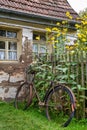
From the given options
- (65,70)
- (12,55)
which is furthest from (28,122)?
(12,55)

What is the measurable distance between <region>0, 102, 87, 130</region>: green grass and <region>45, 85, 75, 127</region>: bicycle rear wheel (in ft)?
0.66

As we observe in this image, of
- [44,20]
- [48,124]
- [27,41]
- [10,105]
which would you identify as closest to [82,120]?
[48,124]

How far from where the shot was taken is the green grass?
526cm

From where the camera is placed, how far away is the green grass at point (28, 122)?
5258 millimetres

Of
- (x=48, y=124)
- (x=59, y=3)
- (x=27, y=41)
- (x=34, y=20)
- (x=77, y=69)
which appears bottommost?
(x=48, y=124)

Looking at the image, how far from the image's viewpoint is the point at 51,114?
621 cm

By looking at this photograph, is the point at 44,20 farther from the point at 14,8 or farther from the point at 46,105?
the point at 46,105

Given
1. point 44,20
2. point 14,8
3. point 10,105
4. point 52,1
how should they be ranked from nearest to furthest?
point 10,105 → point 14,8 → point 44,20 → point 52,1

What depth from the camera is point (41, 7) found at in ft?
29.7

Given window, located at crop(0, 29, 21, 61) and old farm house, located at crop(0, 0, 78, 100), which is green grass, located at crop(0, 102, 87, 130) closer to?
old farm house, located at crop(0, 0, 78, 100)

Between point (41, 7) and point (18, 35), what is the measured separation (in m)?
1.38

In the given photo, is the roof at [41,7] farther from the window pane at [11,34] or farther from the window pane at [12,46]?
the window pane at [12,46]

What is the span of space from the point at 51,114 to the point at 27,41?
2.84m

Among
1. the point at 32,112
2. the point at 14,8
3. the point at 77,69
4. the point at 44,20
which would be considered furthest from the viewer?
the point at 44,20
